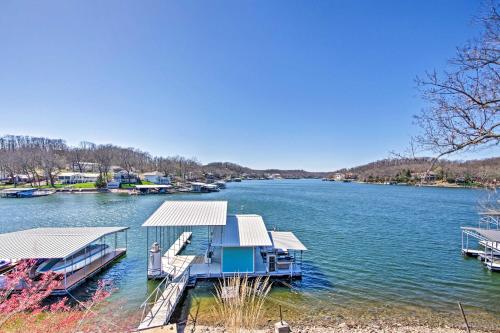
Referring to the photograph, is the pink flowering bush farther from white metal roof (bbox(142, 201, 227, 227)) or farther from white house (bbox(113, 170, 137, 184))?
white house (bbox(113, 170, 137, 184))

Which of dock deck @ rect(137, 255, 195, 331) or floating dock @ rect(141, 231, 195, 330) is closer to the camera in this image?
dock deck @ rect(137, 255, 195, 331)

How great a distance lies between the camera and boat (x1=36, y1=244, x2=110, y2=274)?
13.0m

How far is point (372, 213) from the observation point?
37844 mm

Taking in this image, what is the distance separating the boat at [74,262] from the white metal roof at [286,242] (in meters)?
10.0

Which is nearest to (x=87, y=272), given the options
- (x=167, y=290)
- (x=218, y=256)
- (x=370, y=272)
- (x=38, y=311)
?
(x=167, y=290)

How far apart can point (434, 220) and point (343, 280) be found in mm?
23675

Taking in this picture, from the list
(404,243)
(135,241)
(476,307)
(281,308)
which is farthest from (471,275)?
(135,241)

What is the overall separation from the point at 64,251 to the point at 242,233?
27.0 feet

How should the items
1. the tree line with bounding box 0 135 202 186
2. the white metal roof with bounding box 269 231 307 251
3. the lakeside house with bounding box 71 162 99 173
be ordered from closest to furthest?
the white metal roof with bounding box 269 231 307 251, the tree line with bounding box 0 135 202 186, the lakeside house with bounding box 71 162 99 173

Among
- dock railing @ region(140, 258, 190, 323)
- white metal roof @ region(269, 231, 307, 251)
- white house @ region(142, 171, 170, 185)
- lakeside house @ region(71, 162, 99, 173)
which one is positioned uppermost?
lakeside house @ region(71, 162, 99, 173)

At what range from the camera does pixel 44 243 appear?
13312mm

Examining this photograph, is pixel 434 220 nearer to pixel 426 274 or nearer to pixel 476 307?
pixel 426 274

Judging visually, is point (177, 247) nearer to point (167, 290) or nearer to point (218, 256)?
point (218, 256)

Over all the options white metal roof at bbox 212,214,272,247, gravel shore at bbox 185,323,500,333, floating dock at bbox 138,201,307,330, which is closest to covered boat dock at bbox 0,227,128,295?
floating dock at bbox 138,201,307,330
